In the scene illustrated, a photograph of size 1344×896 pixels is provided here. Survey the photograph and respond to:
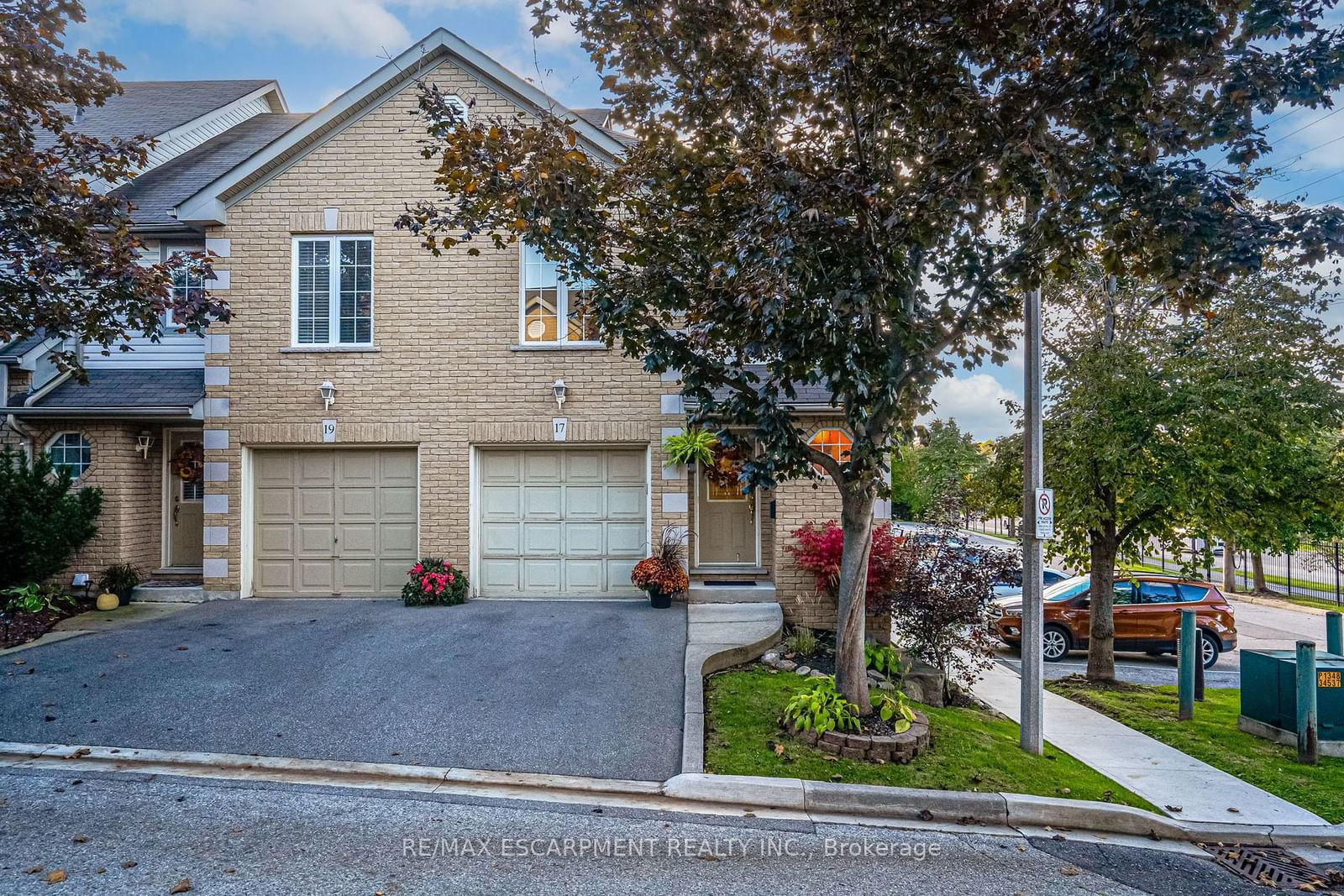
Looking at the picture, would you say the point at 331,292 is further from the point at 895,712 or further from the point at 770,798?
the point at 895,712

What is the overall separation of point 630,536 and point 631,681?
3.88 m

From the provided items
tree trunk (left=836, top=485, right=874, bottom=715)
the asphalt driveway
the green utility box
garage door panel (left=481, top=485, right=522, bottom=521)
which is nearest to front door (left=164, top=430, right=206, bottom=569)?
the asphalt driveway

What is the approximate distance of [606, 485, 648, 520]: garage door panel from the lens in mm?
11125

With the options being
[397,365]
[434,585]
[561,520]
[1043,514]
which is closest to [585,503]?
[561,520]

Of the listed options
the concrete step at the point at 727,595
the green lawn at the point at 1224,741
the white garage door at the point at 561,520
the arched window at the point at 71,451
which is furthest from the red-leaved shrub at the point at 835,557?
the arched window at the point at 71,451

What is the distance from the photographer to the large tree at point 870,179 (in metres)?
5.48

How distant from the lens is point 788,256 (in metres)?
5.18

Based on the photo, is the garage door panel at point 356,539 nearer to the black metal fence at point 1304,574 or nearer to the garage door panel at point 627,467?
the garage door panel at point 627,467

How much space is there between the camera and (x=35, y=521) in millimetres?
9695

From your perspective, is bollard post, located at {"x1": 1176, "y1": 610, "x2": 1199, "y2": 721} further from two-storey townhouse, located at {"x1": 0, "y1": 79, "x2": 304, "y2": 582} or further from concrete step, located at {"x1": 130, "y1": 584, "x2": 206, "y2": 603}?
two-storey townhouse, located at {"x1": 0, "y1": 79, "x2": 304, "y2": 582}

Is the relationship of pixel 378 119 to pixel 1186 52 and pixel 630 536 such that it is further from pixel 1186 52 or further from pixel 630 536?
pixel 1186 52

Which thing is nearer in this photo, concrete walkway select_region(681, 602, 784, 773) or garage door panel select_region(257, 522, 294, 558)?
concrete walkway select_region(681, 602, 784, 773)

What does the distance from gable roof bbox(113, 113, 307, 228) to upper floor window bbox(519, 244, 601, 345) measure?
16.0ft

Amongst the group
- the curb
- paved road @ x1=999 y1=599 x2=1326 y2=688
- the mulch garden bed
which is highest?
the mulch garden bed
